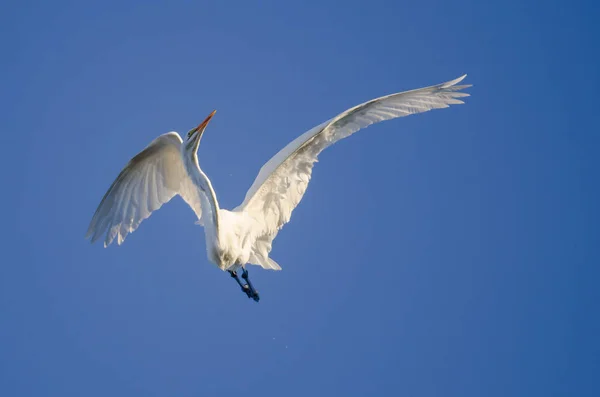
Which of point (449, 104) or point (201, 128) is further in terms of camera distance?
point (449, 104)

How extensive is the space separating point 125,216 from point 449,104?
5.64m

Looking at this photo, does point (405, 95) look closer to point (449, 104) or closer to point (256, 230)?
point (449, 104)

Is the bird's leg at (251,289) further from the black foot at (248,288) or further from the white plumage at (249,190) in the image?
the white plumage at (249,190)

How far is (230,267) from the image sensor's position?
40.7 ft

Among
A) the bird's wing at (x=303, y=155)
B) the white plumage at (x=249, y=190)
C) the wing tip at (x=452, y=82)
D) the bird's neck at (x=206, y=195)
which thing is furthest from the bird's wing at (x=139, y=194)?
the wing tip at (x=452, y=82)

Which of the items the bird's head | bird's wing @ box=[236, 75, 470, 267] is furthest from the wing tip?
the bird's head

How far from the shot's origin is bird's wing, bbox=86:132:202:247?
1317cm

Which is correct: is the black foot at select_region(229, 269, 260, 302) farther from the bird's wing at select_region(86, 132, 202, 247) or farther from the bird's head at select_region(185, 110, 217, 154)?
the bird's head at select_region(185, 110, 217, 154)

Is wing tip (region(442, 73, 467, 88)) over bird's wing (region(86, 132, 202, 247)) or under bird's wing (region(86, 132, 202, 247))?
over

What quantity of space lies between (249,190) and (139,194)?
2.02m

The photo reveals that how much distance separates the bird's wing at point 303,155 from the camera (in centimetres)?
1245

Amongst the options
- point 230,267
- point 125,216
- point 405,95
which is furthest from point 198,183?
point 405,95

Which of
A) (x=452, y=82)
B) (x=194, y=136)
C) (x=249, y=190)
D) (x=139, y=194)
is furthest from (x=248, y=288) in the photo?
(x=452, y=82)

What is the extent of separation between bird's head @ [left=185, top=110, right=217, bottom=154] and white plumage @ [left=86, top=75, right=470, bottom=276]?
0.05 ft
